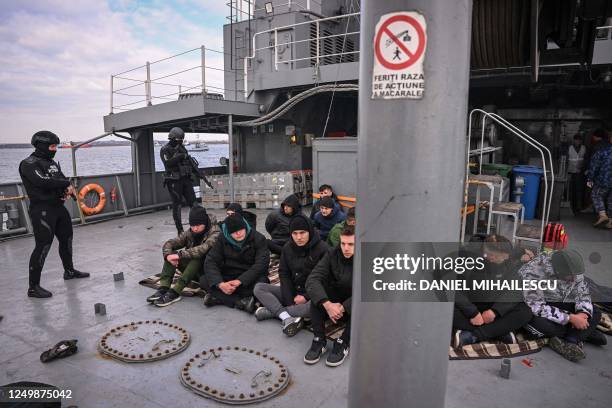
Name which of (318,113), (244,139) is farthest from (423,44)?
(244,139)

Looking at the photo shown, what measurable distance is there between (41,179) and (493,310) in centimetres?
538

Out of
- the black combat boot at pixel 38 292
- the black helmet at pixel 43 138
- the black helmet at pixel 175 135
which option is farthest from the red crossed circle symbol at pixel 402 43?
the black helmet at pixel 175 135

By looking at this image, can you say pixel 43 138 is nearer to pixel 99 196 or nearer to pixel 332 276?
pixel 332 276

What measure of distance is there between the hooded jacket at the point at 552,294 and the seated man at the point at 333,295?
1.67 m

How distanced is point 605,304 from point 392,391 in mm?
4509

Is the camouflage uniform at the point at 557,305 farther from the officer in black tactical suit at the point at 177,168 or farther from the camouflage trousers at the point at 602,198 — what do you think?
the officer in black tactical suit at the point at 177,168

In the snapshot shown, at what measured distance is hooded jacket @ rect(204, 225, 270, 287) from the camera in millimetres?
4867

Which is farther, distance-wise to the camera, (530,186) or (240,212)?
(530,186)

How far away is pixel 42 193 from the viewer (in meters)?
5.36

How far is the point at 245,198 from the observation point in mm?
11820

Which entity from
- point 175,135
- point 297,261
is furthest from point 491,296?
point 175,135

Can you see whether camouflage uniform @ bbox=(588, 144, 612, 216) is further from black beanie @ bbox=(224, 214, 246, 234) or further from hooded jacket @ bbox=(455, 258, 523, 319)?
black beanie @ bbox=(224, 214, 246, 234)

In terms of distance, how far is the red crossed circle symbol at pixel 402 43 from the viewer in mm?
1273

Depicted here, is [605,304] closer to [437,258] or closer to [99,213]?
[437,258]
